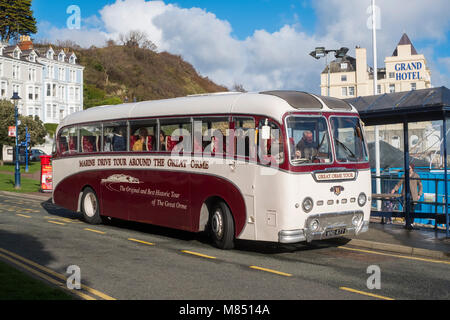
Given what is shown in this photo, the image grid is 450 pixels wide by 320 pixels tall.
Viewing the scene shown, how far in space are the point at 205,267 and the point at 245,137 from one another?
2837mm

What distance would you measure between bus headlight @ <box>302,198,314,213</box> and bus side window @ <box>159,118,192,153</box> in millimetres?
3205

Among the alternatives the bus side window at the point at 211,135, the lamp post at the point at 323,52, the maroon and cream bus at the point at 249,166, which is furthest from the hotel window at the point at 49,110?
the bus side window at the point at 211,135

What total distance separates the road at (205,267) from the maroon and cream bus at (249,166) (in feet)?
1.95

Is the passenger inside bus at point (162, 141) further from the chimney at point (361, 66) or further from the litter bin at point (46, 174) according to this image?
the chimney at point (361, 66)

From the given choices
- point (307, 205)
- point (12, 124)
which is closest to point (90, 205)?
point (307, 205)

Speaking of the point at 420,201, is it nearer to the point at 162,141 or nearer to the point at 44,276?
the point at 162,141

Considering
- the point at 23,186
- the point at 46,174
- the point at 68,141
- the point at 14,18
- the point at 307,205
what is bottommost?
the point at 23,186

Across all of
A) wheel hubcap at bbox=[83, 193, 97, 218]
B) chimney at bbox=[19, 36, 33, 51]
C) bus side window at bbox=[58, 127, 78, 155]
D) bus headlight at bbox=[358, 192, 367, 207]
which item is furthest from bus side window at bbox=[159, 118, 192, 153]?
chimney at bbox=[19, 36, 33, 51]

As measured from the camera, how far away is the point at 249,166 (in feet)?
34.8

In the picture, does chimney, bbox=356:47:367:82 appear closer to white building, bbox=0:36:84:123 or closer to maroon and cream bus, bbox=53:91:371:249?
white building, bbox=0:36:84:123

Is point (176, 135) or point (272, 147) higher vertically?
point (176, 135)

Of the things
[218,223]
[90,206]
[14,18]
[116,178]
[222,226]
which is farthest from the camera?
[14,18]

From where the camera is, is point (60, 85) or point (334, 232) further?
point (60, 85)
